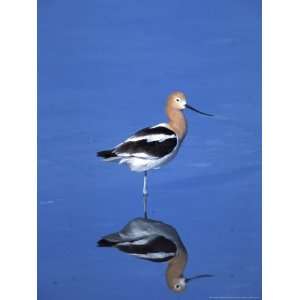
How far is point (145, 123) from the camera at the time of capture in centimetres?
200

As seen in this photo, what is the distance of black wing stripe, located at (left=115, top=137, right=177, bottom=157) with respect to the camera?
1976 millimetres

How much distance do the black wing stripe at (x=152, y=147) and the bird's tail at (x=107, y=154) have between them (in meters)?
0.03

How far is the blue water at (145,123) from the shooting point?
198 cm

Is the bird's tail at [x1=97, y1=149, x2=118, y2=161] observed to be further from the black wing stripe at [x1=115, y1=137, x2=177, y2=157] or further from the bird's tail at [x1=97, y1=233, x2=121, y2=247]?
the bird's tail at [x1=97, y1=233, x2=121, y2=247]

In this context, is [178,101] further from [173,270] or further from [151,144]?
[173,270]

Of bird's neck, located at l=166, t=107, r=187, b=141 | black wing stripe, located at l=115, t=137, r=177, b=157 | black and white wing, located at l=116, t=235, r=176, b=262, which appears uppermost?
bird's neck, located at l=166, t=107, r=187, b=141

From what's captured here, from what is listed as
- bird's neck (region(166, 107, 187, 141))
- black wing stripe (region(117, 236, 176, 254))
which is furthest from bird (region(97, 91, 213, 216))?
black wing stripe (region(117, 236, 176, 254))

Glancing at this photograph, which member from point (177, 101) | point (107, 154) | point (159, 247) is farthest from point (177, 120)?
point (159, 247)

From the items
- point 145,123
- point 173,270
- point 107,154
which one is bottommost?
point 173,270

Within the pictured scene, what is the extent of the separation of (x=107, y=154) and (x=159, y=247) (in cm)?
35

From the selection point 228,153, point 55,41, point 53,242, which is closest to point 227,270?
point 228,153
